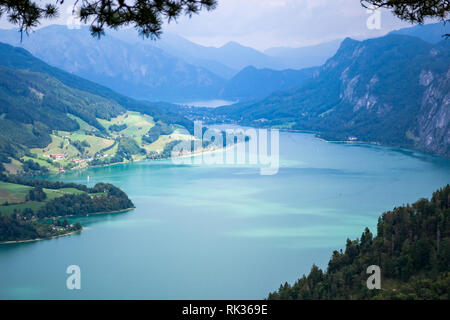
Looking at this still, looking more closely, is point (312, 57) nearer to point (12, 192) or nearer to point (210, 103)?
point (210, 103)

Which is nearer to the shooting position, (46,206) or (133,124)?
(46,206)

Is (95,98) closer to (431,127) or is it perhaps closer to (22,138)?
(22,138)

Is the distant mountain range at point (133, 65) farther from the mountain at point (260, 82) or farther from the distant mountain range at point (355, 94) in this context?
the distant mountain range at point (355, 94)

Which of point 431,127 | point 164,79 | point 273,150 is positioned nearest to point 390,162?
point 273,150

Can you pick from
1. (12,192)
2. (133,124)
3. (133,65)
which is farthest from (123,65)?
(12,192)

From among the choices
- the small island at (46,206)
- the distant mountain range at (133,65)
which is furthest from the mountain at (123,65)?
the small island at (46,206)

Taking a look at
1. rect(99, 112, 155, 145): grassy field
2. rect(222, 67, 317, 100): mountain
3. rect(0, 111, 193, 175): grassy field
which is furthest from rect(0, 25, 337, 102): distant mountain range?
rect(0, 111, 193, 175): grassy field
